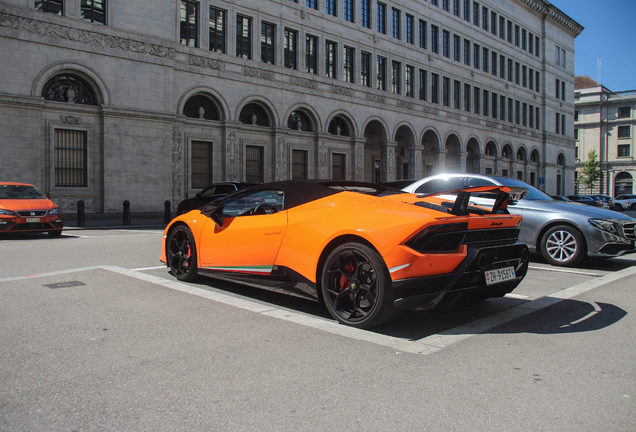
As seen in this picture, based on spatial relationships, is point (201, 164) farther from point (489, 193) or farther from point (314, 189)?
point (489, 193)

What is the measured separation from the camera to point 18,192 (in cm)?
1413

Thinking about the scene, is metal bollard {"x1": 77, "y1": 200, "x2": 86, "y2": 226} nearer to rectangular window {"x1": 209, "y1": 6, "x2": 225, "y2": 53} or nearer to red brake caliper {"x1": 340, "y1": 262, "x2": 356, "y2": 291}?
rectangular window {"x1": 209, "y1": 6, "x2": 225, "y2": 53}

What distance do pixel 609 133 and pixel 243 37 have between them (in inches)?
2902

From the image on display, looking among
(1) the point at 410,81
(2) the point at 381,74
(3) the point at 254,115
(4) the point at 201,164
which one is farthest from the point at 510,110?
(4) the point at 201,164

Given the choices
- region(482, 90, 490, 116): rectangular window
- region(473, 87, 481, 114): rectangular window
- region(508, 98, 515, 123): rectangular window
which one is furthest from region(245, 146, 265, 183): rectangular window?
region(508, 98, 515, 123): rectangular window

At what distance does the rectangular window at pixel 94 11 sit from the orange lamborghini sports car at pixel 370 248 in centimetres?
2045

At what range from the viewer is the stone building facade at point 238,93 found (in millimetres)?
21219

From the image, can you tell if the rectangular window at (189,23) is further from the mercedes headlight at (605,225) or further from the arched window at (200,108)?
the mercedes headlight at (605,225)

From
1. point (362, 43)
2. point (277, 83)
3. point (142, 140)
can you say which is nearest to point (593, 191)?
point (362, 43)

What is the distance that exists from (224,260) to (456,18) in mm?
41221

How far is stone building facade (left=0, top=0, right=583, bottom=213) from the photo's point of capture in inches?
835

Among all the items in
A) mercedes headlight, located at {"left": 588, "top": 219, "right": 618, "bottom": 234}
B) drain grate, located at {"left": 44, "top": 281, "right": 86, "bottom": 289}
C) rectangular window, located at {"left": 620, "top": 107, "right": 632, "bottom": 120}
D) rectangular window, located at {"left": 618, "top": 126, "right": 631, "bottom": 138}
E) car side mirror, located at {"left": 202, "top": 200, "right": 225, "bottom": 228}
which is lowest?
drain grate, located at {"left": 44, "top": 281, "right": 86, "bottom": 289}

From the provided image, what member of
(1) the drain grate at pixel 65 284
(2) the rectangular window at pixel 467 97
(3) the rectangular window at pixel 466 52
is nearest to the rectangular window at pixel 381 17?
(3) the rectangular window at pixel 466 52

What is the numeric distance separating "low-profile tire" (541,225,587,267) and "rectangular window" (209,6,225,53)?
21.8 meters
